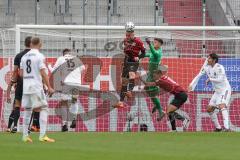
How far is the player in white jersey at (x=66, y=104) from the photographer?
21688mm

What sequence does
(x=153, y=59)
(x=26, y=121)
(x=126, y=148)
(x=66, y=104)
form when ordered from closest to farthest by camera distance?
(x=126, y=148) < (x=26, y=121) < (x=153, y=59) < (x=66, y=104)

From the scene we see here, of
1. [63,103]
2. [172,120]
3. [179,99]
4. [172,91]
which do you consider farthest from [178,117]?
[63,103]

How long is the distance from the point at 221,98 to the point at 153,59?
7.26ft

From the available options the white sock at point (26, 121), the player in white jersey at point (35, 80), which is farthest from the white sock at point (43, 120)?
the white sock at point (26, 121)

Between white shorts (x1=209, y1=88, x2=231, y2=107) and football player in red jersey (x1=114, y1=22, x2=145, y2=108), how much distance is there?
244 cm

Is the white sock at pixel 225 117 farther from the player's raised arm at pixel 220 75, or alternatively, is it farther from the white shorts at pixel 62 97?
the white shorts at pixel 62 97

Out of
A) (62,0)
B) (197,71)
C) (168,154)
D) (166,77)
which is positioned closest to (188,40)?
(197,71)

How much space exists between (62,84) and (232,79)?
16.6ft

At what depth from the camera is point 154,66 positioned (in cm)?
2105

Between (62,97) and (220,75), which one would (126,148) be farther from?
(62,97)

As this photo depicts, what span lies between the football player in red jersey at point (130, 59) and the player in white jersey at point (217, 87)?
1795 mm

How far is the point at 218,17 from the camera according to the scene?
104 feet

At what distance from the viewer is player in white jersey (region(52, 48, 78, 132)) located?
21.7m

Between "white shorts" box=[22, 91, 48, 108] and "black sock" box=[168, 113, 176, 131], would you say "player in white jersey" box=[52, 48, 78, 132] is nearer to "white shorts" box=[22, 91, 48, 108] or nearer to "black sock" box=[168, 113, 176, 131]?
"black sock" box=[168, 113, 176, 131]
